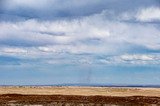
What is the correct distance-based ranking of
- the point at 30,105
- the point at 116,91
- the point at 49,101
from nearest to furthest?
the point at 30,105 < the point at 49,101 < the point at 116,91

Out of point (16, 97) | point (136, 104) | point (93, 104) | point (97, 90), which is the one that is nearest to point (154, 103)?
point (136, 104)

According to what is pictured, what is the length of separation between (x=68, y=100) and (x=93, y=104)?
5674 millimetres

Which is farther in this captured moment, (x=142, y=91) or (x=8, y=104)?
(x=142, y=91)

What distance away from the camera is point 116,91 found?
3469 inches

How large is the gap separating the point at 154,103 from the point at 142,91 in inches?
1060

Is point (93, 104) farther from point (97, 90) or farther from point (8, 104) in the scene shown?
point (97, 90)

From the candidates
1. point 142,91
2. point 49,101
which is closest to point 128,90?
point 142,91

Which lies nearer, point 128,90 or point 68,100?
point 68,100

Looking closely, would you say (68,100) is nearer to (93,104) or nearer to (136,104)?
(93,104)

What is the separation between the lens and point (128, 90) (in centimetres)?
9044

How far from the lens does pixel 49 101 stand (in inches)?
2514

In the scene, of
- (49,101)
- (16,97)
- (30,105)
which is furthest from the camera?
(16,97)

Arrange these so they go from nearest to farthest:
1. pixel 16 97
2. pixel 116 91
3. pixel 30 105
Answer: pixel 30 105
pixel 16 97
pixel 116 91

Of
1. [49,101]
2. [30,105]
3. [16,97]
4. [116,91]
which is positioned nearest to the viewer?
[30,105]
